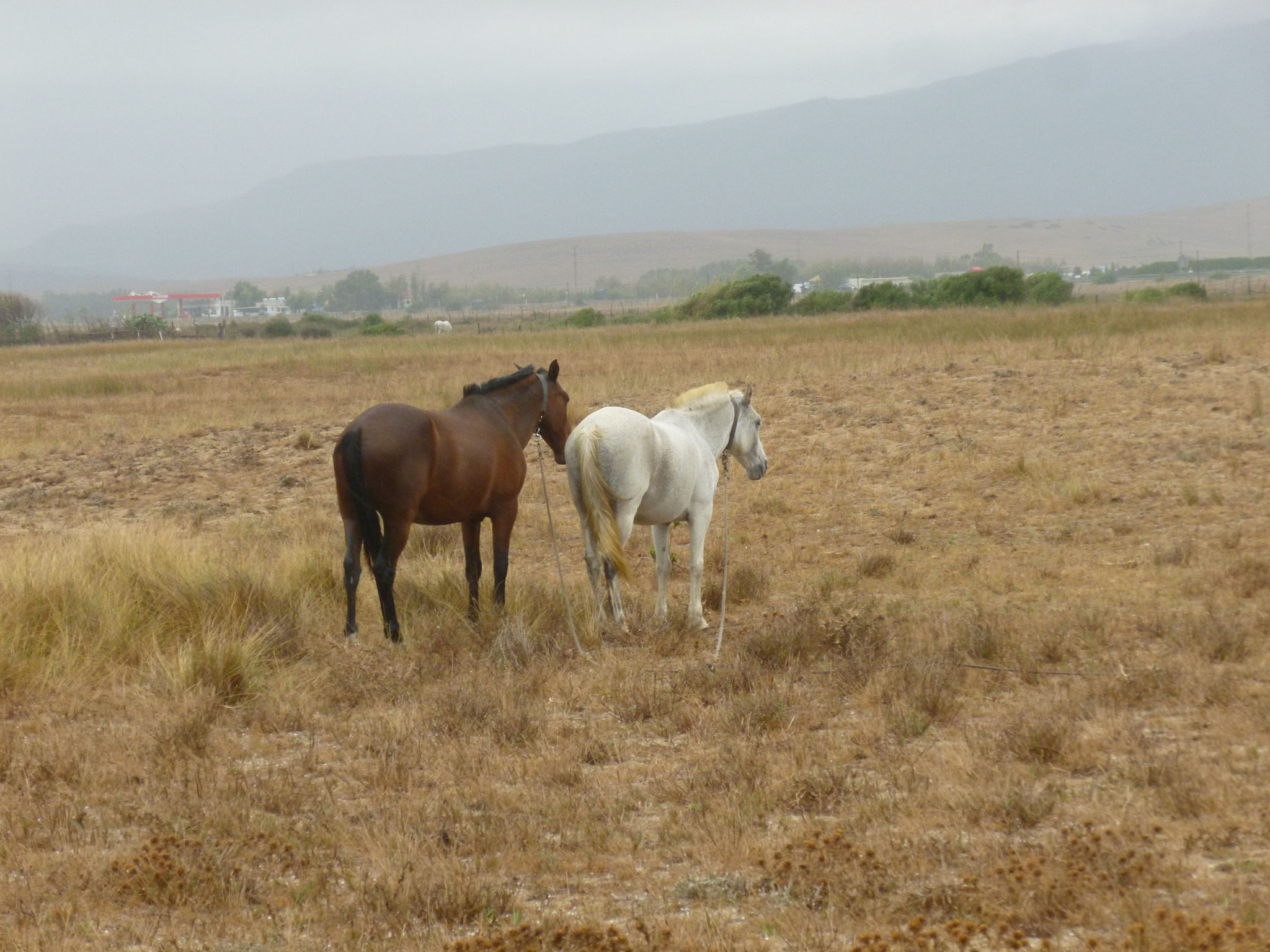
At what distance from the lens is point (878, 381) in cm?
2014

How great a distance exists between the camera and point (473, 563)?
8.59 m

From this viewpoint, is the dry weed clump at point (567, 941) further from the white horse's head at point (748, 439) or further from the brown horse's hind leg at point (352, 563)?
the white horse's head at point (748, 439)

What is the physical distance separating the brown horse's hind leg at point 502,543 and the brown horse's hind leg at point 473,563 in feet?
0.41

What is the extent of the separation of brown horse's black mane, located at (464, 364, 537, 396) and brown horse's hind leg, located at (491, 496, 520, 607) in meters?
0.82

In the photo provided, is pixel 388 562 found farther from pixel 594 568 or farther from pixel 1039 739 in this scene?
pixel 1039 739

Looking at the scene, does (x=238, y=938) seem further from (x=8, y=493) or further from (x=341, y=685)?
(x=8, y=493)

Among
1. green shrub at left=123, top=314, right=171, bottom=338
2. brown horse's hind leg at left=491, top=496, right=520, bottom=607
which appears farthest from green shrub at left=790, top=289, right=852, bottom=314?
brown horse's hind leg at left=491, top=496, right=520, bottom=607

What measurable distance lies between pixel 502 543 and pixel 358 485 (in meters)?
1.34

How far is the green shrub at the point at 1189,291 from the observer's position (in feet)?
143

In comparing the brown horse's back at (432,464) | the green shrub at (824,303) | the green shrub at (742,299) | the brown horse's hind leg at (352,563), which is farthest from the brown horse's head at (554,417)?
the green shrub at (742,299)

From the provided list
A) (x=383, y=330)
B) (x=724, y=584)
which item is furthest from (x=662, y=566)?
(x=383, y=330)

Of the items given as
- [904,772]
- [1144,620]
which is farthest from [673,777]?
[1144,620]

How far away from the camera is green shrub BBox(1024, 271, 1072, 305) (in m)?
44.2

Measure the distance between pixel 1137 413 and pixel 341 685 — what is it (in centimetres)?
1251
